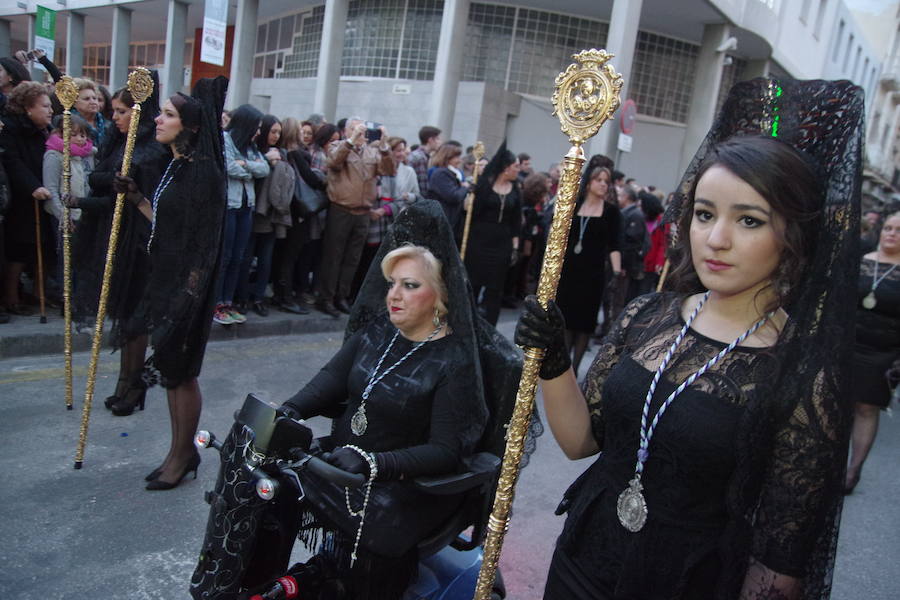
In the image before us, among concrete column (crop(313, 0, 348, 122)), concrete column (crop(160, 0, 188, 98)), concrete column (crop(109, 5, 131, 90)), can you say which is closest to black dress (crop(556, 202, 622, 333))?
concrete column (crop(313, 0, 348, 122))

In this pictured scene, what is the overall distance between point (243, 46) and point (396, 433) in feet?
50.6

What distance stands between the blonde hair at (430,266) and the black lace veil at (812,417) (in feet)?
4.67

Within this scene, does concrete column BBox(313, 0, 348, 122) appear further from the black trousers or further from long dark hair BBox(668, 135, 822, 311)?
long dark hair BBox(668, 135, 822, 311)

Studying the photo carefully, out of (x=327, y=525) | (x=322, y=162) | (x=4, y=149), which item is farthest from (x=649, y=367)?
(x=322, y=162)

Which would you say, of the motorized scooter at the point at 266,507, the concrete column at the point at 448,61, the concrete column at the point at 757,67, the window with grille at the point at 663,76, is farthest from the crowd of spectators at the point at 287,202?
the concrete column at the point at 757,67

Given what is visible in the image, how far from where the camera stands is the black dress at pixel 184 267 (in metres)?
3.47

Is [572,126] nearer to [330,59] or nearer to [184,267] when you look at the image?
[184,267]

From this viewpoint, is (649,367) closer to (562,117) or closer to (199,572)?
(562,117)

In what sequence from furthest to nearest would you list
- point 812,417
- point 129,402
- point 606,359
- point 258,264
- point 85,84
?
1. point 258,264
2. point 85,84
3. point 129,402
4. point 606,359
5. point 812,417

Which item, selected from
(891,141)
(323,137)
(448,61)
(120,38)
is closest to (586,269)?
(323,137)

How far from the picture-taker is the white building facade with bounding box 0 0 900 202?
632 inches

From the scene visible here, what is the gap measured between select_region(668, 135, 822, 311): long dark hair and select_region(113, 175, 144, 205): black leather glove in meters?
3.27

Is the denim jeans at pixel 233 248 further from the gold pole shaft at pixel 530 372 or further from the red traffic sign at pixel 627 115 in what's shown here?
the red traffic sign at pixel 627 115

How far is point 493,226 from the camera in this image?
24.0 ft
